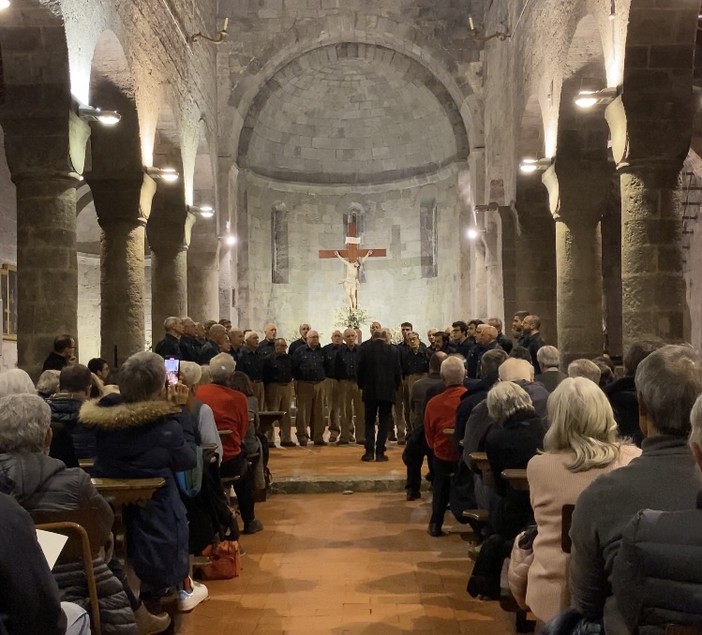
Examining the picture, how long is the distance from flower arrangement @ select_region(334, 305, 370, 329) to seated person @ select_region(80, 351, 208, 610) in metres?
15.9

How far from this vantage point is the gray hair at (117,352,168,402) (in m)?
4.43

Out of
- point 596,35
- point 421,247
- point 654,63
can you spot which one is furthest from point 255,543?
point 421,247

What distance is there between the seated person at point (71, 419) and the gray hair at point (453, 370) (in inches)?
116

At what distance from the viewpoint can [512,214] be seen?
49.3ft

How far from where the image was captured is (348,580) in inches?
232

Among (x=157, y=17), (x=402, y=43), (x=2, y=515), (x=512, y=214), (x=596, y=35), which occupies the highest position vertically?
(x=402, y=43)

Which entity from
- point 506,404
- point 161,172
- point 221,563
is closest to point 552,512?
point 506,404

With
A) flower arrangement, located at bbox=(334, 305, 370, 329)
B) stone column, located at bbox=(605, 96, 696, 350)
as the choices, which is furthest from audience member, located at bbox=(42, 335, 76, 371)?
flower arrangement, located at bbox=(334, 305, 370, 329)

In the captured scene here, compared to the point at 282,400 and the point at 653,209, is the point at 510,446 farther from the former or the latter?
the point at 282,400

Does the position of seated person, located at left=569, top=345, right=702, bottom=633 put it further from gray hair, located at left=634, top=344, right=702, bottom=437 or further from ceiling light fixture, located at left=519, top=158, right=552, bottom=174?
ceiling light fixture, located at left=519, top=158, right=552, bottom=174

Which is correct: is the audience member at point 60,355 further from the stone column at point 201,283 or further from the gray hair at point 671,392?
the stone column at point 201,283

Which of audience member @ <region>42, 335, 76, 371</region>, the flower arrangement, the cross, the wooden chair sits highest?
the cross

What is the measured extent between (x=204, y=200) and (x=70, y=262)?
9328 millimetres

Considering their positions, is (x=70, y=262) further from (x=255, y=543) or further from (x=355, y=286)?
(x=355, y=286)
